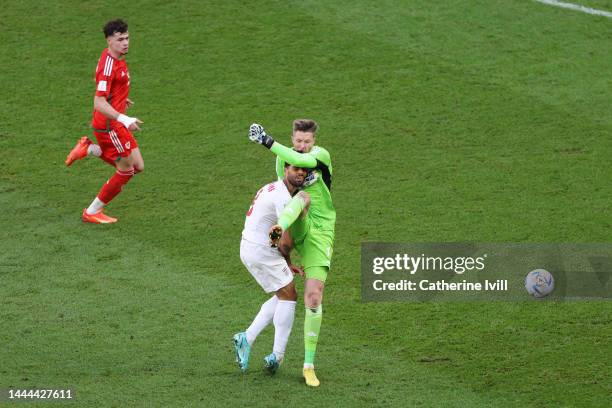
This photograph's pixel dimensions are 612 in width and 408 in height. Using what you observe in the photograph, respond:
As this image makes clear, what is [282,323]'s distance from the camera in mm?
9141

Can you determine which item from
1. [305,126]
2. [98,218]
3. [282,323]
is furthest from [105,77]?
[282,323]

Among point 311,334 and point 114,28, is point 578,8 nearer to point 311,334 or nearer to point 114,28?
point 114,28

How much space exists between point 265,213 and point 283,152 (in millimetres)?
595

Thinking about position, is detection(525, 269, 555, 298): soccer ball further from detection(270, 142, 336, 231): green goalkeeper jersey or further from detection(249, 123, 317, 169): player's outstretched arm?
detection(249, 123, 317, 169): player's outstretched arm

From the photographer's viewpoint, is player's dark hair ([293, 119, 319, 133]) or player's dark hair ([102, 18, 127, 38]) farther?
player's dark hair ([102, 18, 127, 38])

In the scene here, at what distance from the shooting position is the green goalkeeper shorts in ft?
30.1

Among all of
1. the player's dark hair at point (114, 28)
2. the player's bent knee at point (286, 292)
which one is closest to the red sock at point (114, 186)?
the player's dark hair at point (114, 28)

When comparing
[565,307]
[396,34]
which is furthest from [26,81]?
[565,307]

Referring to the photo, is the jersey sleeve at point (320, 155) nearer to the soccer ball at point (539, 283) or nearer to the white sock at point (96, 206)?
the soccer ball at point (539, 283)

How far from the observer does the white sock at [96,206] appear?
12.3 metres

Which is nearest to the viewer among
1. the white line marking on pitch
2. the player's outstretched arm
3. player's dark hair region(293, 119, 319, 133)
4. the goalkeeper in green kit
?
the player's outstretched arm

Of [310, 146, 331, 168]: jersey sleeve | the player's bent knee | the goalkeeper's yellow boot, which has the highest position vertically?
[310, 146, 331, 168]: jersey sleeve

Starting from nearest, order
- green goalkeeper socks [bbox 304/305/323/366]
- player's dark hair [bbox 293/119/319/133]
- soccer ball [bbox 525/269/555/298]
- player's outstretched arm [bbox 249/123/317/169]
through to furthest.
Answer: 1. player's outstretched arm [bbox 249/123/317/169]
2. green goalkeeper socks [bbox 304/305/323/366]
3. player's dark hair [bbox 293/119/319/133]
4. soccer ball [bbox 525/269/555/298]

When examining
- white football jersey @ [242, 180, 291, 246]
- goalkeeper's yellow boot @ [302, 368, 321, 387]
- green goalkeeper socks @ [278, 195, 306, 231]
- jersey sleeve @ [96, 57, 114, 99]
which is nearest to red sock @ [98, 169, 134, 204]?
jersey sleeve @ [96, 57, 114, 99]
